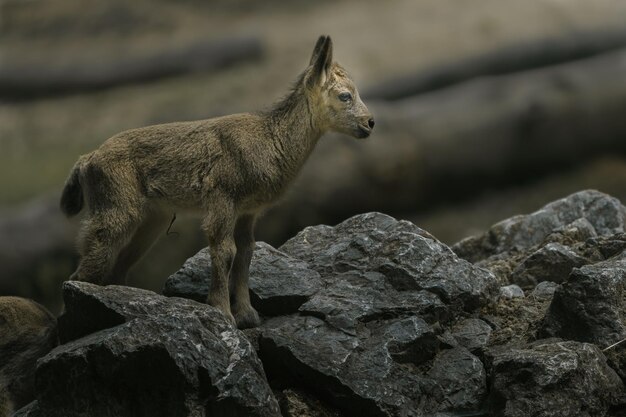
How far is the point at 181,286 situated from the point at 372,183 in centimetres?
862

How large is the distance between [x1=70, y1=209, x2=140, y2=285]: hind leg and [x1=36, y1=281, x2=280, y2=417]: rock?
1.08 m

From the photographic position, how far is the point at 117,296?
432 inches

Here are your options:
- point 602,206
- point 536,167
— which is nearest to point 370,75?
point 536,167

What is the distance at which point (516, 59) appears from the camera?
20.9 m

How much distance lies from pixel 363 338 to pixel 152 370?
2.18m

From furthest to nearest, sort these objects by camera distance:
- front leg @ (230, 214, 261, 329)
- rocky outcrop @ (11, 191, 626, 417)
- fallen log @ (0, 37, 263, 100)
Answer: fallen log @ (0, 37, 263, 100)
front leg @ (230, 214, 261, 329)
rocky outcrop @ (11, 191, 626, 417)

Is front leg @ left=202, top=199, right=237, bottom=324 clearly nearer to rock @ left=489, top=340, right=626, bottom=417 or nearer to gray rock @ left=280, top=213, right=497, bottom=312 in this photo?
gray rock @ left=280, top=213, right=497, bottom=312

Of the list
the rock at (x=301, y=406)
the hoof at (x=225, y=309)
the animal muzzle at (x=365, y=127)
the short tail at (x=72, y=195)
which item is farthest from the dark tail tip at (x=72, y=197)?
the rock at (x=301, y=406)

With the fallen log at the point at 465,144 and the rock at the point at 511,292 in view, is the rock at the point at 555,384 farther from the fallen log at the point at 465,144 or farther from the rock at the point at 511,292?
the fallen log at the point at 465,144

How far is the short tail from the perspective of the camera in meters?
12.5

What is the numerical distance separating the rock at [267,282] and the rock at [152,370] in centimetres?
138

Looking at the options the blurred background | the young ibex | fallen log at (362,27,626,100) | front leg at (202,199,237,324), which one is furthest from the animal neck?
fallen log at (362,27,626,100)

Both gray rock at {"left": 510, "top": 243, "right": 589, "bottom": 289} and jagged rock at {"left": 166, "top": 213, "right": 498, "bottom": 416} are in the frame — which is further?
gray rock at {"left": 510, "top": 243, "right": 589, "bottom": 289}

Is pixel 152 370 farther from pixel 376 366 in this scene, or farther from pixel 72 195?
pixel 72 195
